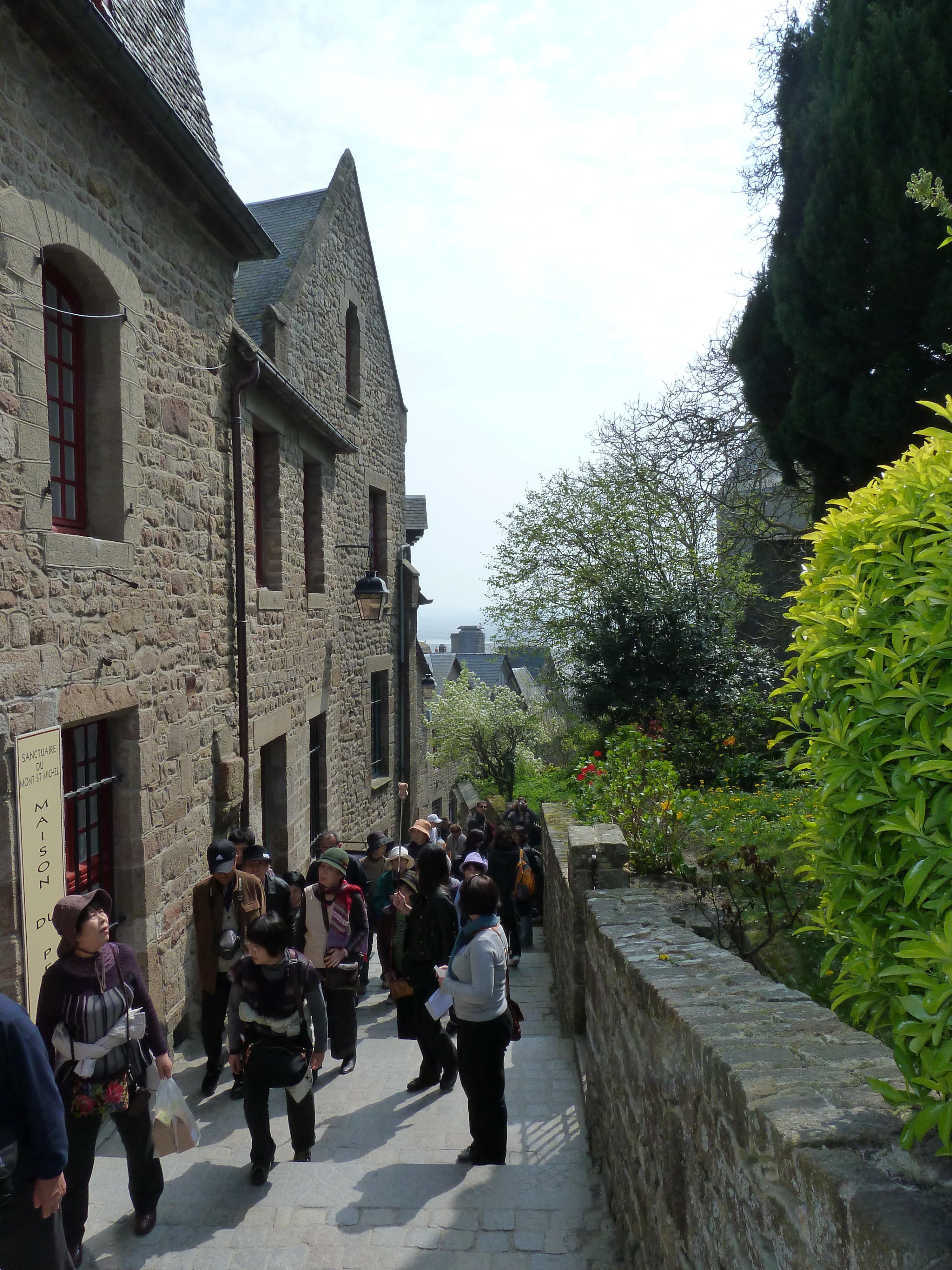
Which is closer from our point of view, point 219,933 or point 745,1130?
point 745,1130

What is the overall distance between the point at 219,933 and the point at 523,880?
357 centimetres

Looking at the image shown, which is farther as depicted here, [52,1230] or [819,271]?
[819,271]

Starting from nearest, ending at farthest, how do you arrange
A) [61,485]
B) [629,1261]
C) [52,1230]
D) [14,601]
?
1. [52,1230]
2. [629,1261]
3. [14,601]
4. [61,485]

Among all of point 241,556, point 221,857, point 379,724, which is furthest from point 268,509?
point 379,724

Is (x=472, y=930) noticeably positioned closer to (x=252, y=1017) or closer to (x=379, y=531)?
(x=252, y=1017)

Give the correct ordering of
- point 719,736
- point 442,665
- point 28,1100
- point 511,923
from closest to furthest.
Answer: point 28,1100 → point 511,923 → point 719,736 → point 442,665

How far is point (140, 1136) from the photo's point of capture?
3.78m

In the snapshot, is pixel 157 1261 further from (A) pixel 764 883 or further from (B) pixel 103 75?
(B) pixel 103 75

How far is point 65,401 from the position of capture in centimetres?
540

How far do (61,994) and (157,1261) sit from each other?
1.15 meters

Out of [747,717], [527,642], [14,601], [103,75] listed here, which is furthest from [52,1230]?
[527,642]

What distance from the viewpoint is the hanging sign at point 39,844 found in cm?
435

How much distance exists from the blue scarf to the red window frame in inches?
211

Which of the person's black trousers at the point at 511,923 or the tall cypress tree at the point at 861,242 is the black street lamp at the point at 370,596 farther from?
the tall cypress tree at the point at 861,242
